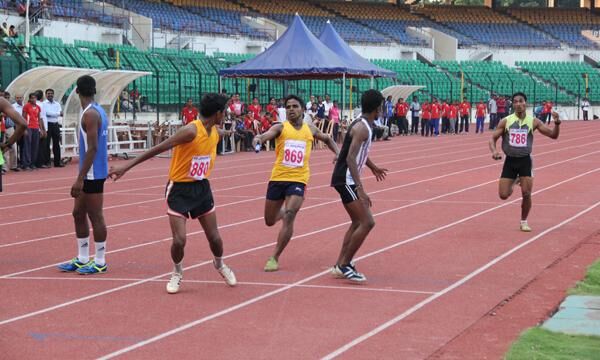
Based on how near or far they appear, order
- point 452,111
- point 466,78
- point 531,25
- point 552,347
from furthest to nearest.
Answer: point 531,25
point 466,78
point 452,111
point 552,347

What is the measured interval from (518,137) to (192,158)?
20.5ft

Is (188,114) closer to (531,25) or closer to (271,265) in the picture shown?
(271,265)

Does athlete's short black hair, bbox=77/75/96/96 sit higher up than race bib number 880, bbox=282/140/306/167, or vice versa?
athlete's short black hair, bbox=77/75/96/96

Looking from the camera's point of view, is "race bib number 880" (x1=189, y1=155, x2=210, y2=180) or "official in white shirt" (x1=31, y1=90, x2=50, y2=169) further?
"official in white shirt" (x1=31, y1=90, x2=50, y2=169)

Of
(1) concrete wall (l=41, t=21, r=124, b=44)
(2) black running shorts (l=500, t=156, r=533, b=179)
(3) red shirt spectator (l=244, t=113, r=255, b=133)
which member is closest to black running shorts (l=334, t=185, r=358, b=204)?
(2) black running shorts (l=500, t=156, r=533, b=179)

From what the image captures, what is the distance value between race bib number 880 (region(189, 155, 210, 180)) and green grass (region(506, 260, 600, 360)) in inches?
130

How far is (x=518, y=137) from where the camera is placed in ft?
47.5

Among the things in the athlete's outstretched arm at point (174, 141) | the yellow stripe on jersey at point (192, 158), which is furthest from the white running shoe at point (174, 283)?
the athlete's outstretched arm at point (174, 141)

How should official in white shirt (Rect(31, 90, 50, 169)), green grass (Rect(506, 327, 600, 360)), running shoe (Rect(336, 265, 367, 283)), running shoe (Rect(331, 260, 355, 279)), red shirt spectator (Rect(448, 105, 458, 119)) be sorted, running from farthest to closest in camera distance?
red shirt spectator (Rect(448, 105, 458, 119)), official in white shirt (Rect(31, 90, 50, 169)), running shoe (Rect(331, 260, 355, 279)), running shoe (Rect(336, 265, 367, 283)), green grass (Rect(506, 327, 600, 360))

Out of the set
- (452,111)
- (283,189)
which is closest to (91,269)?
(283,189)

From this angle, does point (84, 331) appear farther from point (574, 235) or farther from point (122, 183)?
point (122, 183)

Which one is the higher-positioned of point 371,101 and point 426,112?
point 371,101

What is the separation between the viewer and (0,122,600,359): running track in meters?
7.71

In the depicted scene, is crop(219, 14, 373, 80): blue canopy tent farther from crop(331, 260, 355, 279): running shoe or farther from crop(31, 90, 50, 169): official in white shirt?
crop(331, 260, 355, 279): running shoe
